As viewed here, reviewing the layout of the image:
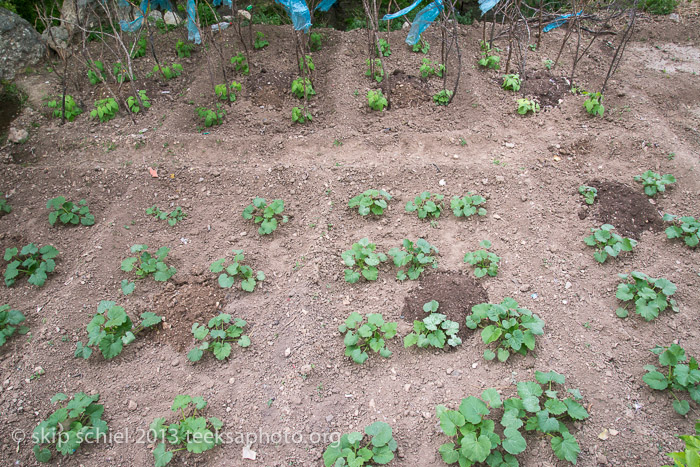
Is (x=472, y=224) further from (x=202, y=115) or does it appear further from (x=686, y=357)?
(x=202, y=115)

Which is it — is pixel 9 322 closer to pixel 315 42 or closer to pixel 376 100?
pixel 376 100

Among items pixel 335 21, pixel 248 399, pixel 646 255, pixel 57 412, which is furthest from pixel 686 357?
pixel 335 21

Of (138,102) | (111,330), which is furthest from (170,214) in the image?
(138,102)

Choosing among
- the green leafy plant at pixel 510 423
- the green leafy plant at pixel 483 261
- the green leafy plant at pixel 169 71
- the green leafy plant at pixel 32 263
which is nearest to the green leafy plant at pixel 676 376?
the green leafy plant at pixel 510 423

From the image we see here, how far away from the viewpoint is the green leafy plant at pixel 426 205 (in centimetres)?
404

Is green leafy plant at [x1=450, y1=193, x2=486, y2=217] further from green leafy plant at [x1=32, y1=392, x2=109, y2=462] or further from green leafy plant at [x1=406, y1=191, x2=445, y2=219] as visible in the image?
green leafy plant at [x1=32, y1=392, x2=109, y2=462]

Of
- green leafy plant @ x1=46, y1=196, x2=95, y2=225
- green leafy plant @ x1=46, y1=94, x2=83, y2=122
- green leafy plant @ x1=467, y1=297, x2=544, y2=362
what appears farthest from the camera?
green leafy plant @ x1=46, y1=94, x2=83, y2=122

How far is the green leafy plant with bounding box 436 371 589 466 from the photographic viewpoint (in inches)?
95.1

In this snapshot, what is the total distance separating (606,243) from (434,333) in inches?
69.3

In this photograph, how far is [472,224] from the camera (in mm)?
4074

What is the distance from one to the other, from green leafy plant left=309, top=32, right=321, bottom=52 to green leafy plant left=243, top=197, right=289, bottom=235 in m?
3.35

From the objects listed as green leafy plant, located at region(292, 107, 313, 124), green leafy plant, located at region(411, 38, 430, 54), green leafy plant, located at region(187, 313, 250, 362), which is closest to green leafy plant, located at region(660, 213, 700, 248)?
green leafy plant, located at region(187, 313, 250, 362)

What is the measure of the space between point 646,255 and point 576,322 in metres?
1.05

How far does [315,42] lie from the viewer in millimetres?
6488
